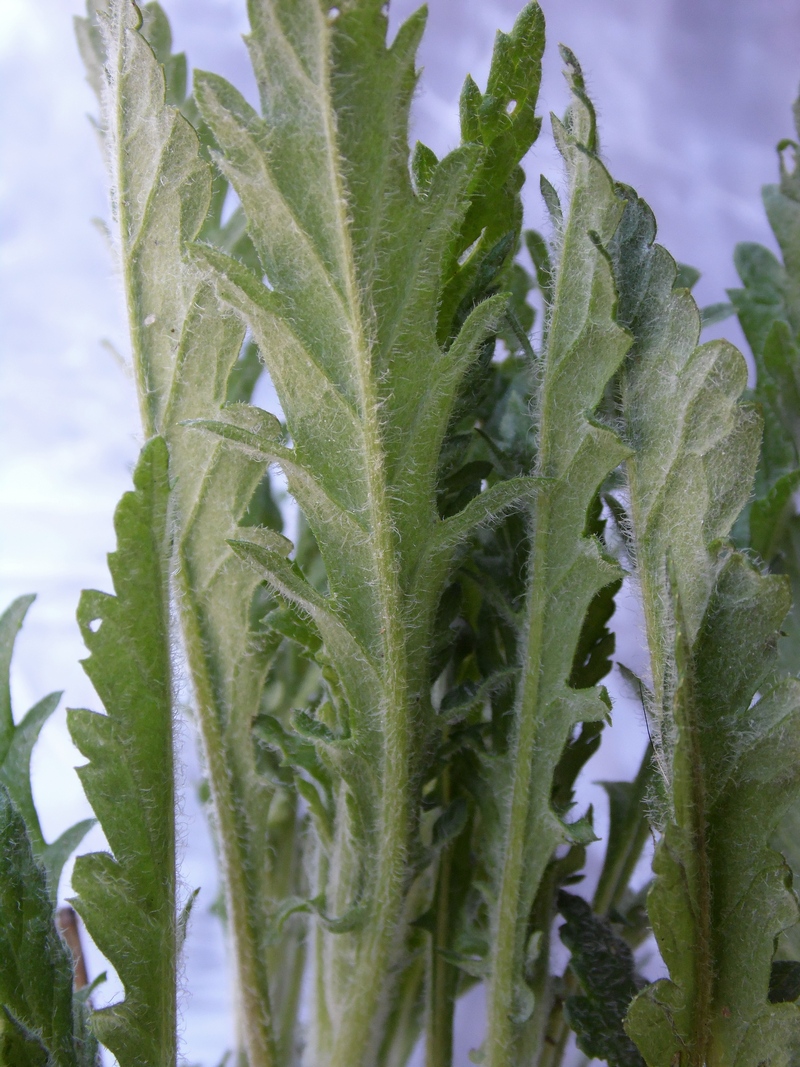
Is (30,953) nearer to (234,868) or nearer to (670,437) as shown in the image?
(234,868)

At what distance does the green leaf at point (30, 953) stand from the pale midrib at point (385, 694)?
138mm

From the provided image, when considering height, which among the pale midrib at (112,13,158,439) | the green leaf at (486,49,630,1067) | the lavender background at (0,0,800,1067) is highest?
the lavender background at (0,0,800,1067)

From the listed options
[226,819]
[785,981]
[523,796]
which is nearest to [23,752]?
[226,819]

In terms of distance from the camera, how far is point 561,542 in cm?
42

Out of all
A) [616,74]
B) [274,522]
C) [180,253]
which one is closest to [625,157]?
[616,74]

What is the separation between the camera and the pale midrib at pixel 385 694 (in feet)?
1.22

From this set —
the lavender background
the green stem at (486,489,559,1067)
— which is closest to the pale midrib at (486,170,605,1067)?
the green stem at (486,489,559,1067)

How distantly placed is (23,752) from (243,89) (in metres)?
0.81

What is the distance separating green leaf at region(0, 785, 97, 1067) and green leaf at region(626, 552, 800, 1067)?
0.73ft

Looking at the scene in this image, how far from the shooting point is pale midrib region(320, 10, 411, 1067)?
1.22 ft

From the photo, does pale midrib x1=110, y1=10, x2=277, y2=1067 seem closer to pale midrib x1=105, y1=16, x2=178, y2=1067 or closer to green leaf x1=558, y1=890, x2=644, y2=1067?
pale midrib x1=105, y1=16, x2=178, y2=1067

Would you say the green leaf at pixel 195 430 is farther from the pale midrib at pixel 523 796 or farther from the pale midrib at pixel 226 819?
the pale midrib at pixel 523 796

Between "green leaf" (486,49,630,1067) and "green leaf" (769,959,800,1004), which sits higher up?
"green leaf" (486,49,630,1067)

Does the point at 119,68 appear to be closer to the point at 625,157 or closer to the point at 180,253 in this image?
the point at 180,253
